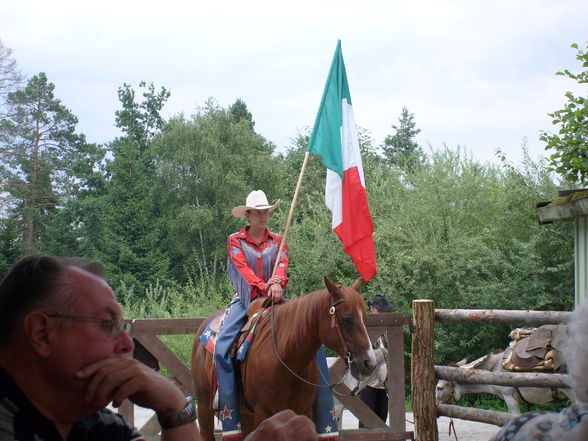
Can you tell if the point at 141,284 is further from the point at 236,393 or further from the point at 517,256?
the point at 236,393

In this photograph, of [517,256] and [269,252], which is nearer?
[269,252]

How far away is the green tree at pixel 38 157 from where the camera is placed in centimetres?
3180

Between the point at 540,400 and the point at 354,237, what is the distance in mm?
3097

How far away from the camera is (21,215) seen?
119 ft

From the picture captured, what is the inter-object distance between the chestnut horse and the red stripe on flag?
1217mm

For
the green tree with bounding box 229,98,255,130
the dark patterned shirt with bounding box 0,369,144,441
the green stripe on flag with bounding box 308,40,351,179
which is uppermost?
the green tree with bounding box 229,98,255,130

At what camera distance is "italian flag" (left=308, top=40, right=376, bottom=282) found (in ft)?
23.3

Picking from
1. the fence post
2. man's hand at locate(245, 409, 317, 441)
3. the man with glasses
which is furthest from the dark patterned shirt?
the fence post

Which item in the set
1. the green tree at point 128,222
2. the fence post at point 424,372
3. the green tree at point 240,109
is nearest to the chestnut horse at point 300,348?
the fence post at point 424,372

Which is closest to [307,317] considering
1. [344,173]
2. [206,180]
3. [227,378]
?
[227,378]

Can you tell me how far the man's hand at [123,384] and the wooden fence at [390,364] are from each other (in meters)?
5.18

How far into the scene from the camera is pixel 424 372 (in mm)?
6598

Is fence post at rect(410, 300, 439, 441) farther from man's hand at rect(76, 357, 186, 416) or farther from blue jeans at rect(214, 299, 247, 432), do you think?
man's hand at rect(76, 357, 186, 416)

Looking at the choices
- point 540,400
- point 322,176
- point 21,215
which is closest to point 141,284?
point 21,215
